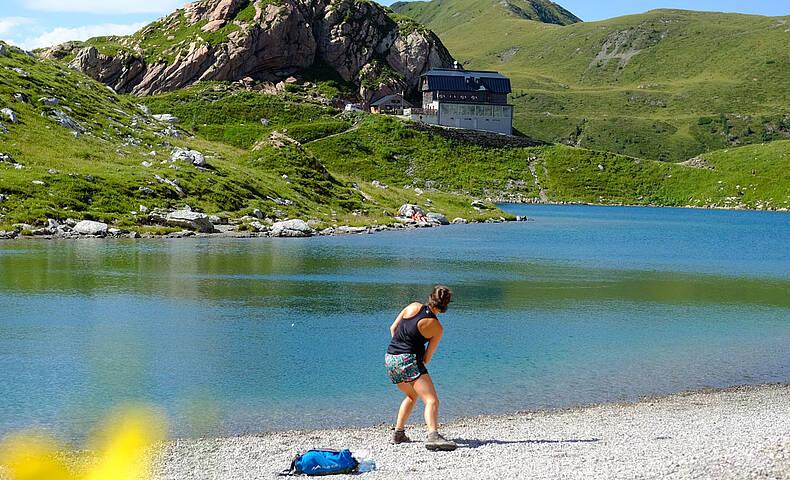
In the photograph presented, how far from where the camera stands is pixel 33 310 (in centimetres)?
3006

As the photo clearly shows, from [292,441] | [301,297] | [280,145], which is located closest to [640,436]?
[292,441]

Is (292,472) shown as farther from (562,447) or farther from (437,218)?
(437,218)

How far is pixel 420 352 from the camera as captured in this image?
1505cm

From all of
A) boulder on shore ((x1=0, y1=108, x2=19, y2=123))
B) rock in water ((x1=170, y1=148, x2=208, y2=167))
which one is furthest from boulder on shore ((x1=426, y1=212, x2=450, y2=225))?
boulder on shore ((x1=0, y1=108, x2=19, y2=123))

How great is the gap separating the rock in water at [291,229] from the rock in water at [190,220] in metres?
5.90

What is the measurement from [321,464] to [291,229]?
55716 millimetres

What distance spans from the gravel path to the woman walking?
0.66 meters

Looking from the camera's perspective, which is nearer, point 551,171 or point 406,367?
point 406,367

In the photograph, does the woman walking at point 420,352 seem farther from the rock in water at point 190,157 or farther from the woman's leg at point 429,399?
the rock in water at point 190,157

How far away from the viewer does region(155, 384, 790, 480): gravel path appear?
43.1 ft

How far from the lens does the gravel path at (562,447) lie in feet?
43.1

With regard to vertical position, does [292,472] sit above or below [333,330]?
below

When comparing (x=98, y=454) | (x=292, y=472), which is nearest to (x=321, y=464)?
(x=292, y=472)

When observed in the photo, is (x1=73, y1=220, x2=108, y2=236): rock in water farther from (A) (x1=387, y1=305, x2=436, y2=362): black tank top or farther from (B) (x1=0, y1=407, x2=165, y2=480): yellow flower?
(A) (x1=387, y1=305, x2=436, y2=362): black tank top
